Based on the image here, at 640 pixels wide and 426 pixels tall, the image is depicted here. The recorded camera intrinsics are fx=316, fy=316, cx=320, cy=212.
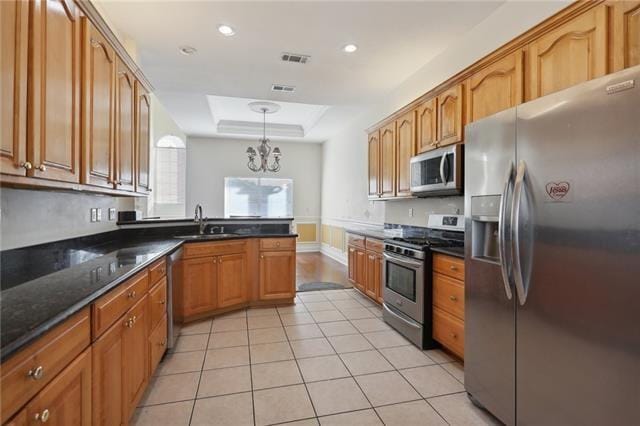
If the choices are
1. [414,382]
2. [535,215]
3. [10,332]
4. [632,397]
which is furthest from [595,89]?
[10,332]

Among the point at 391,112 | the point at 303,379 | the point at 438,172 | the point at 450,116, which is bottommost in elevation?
the point at 303,379

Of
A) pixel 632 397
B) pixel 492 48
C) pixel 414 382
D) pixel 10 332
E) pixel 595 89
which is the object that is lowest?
pixel 414 382

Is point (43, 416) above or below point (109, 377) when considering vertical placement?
above

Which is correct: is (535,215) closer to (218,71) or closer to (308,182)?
(218,71)

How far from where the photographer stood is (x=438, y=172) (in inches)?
121

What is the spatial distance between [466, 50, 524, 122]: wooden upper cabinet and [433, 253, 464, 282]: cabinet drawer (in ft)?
3.96

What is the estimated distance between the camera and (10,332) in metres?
0.92

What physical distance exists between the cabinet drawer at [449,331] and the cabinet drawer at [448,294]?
2.2 inches

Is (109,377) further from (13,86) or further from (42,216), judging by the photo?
(13,86)

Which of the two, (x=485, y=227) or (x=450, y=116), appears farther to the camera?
(x=450, y=116)

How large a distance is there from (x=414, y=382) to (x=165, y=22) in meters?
3.70

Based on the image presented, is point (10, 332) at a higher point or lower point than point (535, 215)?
lower

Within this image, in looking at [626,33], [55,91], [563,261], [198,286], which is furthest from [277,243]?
[626,33]

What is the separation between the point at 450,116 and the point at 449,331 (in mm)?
1948
